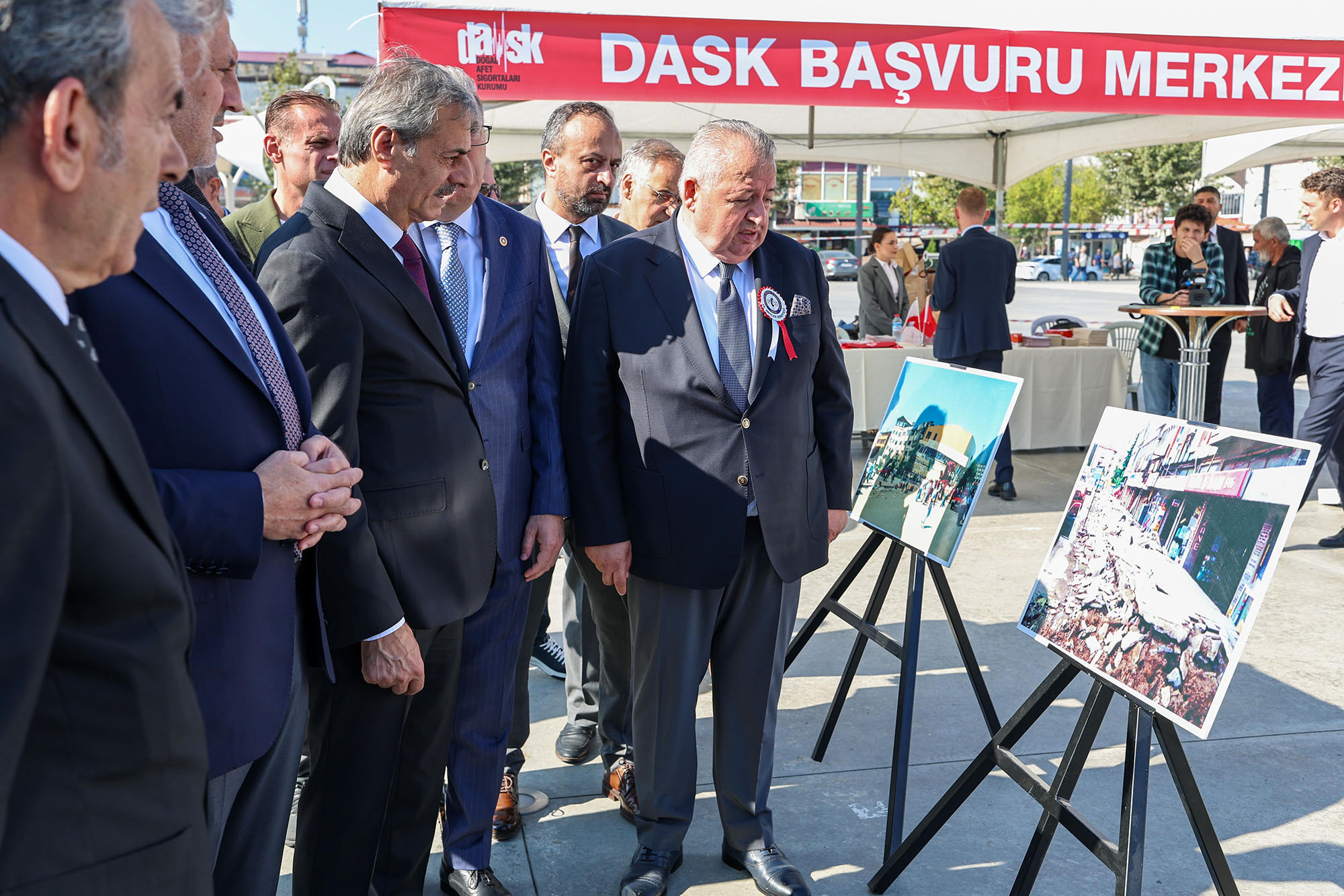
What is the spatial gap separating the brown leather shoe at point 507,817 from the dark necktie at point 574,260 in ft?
4.60

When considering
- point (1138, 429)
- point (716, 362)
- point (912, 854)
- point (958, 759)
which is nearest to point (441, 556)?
point (716, 362)

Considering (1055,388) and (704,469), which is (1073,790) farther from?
(1055,388)

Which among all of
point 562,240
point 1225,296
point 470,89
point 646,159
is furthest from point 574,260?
point 1225,296

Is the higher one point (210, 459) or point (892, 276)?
point (892, 276)

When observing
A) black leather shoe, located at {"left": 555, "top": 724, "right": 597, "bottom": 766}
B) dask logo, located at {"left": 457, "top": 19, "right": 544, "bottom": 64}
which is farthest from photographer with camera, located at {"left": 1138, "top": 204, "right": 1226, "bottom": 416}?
black leather shoe, located at {"left": 555, "top": 724, "right": 597, "bottom": 766}

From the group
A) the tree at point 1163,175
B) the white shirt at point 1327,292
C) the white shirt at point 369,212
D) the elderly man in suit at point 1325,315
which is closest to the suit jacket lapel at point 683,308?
the white shirt at point 369,212

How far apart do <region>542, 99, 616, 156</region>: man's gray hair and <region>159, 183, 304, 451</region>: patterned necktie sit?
5.84 ft

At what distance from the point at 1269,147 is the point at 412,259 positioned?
11001 mm

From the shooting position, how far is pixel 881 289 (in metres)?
8.91

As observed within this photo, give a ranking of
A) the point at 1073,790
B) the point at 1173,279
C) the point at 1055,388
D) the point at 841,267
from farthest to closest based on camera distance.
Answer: the point at 841,267, the point at 1055,388, the point at 1173,279, the point at 1073,790

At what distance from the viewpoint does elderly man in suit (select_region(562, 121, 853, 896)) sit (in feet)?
7.95

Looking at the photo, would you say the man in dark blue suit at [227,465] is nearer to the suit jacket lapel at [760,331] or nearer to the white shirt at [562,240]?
the suit jacket lapel at [760,331]

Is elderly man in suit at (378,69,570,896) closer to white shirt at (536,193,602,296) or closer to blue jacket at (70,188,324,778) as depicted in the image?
white shirt at (536,193,602,296)

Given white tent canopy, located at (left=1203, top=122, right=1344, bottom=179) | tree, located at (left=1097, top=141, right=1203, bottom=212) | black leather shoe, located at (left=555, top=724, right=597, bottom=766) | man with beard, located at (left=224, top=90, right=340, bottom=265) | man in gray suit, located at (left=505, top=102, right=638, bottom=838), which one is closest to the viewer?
man in gray suit, located at (left=505, top=102, right=638, bottom=838)
